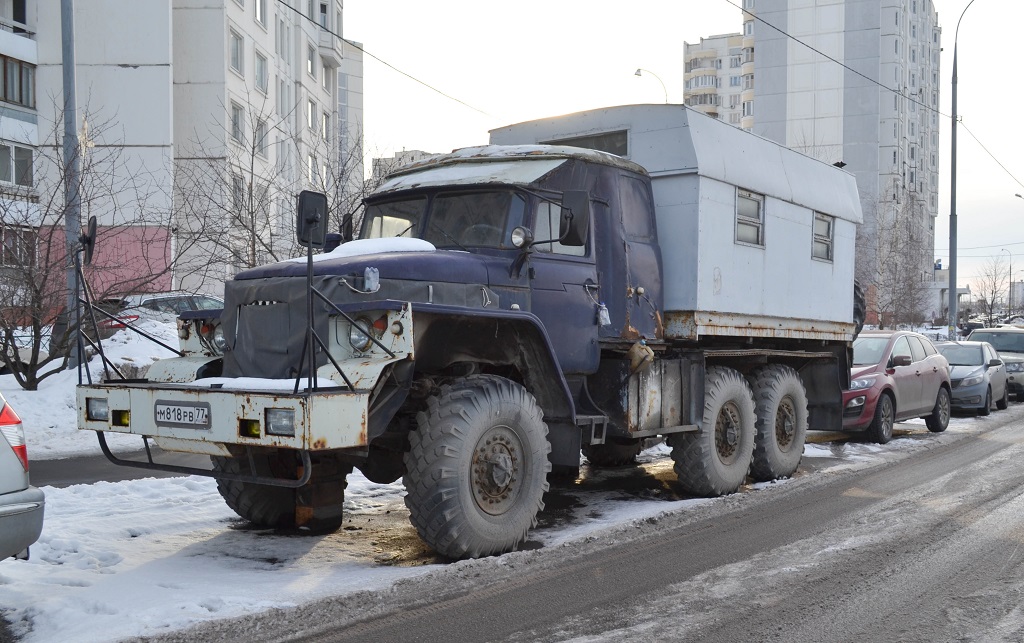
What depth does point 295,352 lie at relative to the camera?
19.4 ft

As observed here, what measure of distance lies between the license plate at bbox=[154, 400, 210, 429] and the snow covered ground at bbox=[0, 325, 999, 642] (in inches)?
34.8

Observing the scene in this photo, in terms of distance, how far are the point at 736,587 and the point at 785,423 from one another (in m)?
4.72

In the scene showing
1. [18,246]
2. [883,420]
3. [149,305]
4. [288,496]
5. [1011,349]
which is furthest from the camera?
[1011,349]

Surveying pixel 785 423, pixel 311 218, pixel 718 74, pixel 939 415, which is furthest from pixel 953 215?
pixel 718 74

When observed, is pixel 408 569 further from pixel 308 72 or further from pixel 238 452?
pixel 308 72

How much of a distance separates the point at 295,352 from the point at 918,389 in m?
10.9

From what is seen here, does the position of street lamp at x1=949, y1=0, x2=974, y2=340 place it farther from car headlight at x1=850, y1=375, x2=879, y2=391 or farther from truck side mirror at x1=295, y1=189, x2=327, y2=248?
truck side mirror at x1=295, y1=189, x2=327, y2=248

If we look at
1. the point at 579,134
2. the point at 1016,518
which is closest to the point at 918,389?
the point at 1016,518

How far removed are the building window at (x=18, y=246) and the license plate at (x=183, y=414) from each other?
9.31 meters

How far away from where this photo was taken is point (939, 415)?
14648mm

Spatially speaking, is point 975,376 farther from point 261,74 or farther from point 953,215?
point 261,74

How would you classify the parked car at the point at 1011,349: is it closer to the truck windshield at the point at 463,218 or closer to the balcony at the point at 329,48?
the truck windshield at the point at 463,218

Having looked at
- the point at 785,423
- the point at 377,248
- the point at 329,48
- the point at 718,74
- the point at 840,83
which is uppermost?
the point at 718,74

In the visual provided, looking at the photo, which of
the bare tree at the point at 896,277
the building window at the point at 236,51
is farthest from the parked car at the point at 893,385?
the building window at the point at 236,51
